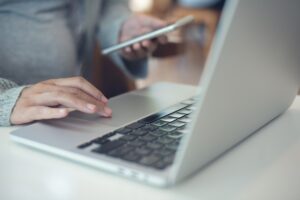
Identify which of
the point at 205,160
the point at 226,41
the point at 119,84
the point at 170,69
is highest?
the point at 226,41

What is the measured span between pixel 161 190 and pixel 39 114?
0.21m

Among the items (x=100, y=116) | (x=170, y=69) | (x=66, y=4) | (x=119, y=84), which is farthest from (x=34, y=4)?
(x=170, y=69)

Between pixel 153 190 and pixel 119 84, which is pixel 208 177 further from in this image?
pixel 119 84

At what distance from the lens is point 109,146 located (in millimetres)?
428

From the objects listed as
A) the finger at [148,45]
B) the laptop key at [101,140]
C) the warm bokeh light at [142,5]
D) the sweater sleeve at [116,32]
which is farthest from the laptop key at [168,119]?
the warm bokeh light at [142,5]

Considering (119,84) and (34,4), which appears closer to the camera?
(34,4)

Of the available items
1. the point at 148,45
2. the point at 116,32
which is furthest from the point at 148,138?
the point at 116,32

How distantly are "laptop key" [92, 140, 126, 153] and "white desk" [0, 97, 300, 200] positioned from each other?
0.02 meters

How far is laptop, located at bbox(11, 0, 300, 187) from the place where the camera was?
0.34m

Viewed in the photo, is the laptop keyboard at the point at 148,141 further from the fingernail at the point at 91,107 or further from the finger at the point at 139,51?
the finger at the point at 139,51

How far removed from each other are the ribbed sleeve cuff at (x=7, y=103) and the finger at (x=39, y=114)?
0.01 metres

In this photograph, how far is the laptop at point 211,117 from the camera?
1.10 feet

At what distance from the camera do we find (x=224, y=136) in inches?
16.5

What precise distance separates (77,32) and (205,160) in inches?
26.0
